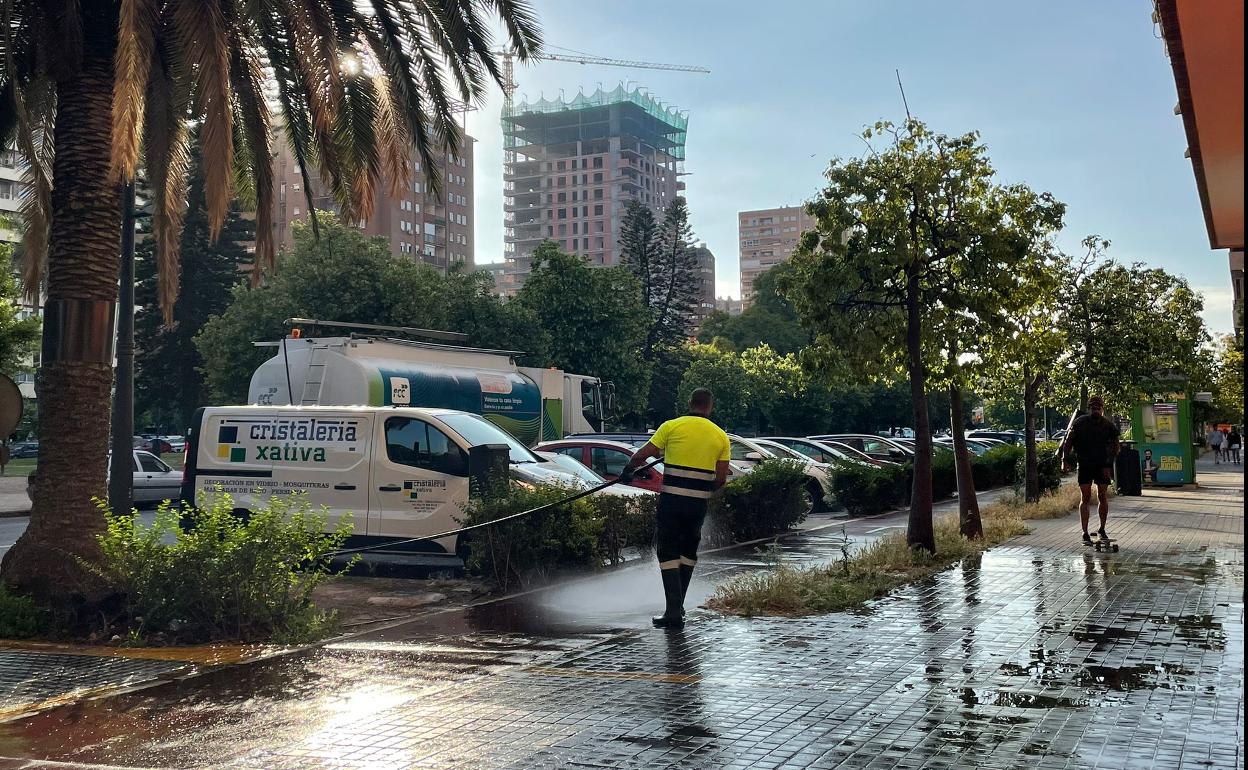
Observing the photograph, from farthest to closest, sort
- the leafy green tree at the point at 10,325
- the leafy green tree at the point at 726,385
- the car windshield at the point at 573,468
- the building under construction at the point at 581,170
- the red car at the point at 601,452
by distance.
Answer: the building under construction at the point at 581,170 → the leafy green tree at the point at 726,385 → the leafy green tree at the point at 10,325 → the red car at the point at 601,452 → the car windshield at the point at 573,468

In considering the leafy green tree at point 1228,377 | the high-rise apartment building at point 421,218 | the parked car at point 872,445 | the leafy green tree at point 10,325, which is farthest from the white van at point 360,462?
the high-rise apartment building at point 421,218

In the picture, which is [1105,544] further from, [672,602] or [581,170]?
[581,170]

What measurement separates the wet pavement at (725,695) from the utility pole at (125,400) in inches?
325

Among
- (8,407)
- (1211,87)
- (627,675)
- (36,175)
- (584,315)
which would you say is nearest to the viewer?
(627,675)

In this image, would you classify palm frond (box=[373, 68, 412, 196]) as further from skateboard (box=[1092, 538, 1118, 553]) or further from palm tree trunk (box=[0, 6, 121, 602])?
skateboard (box=[1092, 538, 1118, 553])

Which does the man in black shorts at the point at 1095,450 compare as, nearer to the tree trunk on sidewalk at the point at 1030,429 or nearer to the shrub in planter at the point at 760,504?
the shrub in planter at the point at 760,504

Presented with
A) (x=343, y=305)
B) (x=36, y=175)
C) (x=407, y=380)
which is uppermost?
(x=343, y=305)

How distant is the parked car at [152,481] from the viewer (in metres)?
25.7

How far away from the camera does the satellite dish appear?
8.55m

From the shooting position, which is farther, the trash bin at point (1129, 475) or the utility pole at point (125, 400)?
the trash bin at point (1129, 475)

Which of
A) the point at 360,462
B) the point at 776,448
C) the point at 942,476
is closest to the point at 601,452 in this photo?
the point at 776,448

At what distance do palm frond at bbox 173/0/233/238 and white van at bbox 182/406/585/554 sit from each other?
4.14m

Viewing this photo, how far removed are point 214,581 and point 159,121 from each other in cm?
449

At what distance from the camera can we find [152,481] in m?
25.8
